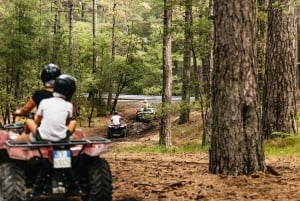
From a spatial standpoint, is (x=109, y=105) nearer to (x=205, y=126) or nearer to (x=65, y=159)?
(x=205, y=126)

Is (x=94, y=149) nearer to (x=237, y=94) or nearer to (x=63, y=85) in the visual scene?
(x=63, y=85)

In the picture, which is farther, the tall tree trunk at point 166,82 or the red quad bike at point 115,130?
the red quad bike at point 115,130

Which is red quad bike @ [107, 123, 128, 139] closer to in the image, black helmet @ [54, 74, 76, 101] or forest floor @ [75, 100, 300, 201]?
forest floor @ [75, 100, 300, 201]

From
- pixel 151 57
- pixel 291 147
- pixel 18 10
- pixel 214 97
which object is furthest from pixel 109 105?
pixel 214 97

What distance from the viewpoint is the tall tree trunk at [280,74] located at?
44.2ft

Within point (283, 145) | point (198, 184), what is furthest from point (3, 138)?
point (283, 145)

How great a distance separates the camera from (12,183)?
595 cm

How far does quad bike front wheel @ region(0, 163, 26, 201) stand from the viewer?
19.4 ft

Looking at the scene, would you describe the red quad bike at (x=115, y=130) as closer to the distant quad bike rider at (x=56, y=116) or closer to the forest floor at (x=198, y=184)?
the forest floor at (x=198, y=184)

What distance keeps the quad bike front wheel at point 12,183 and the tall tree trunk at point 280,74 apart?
29.9 feet

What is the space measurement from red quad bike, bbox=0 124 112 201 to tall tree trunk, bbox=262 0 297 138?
27.1 ft

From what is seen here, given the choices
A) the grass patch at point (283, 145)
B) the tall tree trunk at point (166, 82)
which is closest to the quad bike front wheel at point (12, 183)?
the grass patch at point (283, 145)

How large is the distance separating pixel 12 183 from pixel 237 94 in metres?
3.82

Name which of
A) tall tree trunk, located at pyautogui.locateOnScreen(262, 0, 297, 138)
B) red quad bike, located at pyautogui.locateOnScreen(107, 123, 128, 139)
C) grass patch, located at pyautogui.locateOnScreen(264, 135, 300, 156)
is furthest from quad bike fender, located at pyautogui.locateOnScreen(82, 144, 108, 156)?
red quad bike, located at pyautogui.locateOnScreen(107, 123, 128, 139)
